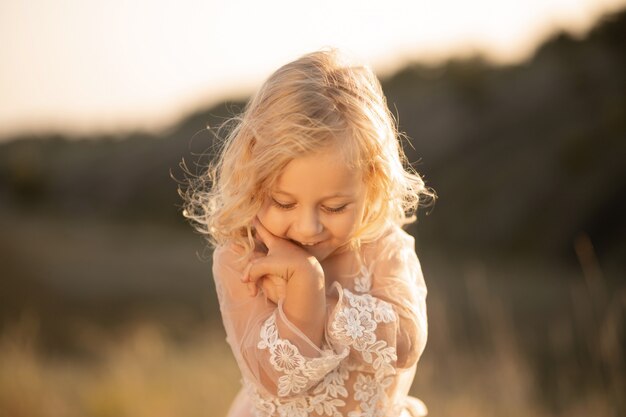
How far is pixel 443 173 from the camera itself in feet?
36.3

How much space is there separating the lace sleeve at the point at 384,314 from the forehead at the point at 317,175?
12.9 inches

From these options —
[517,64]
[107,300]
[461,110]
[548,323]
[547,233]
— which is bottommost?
[107,300]

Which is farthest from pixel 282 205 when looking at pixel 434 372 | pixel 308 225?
pixel 434 372

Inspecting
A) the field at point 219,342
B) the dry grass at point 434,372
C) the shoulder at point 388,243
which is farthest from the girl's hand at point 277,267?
the dry grass at point 434,372

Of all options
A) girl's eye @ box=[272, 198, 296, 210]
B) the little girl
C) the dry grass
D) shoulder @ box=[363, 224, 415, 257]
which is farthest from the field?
girl's eye @ box=[272, 198, 296, 210]

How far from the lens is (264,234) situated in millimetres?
2125

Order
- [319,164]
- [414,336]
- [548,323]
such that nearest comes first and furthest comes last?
[319,164] → [414,336] → [548,323]

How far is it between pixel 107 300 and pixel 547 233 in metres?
6.85

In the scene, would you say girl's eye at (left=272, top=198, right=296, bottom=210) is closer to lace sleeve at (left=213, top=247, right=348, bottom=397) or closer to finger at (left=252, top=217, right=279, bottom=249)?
finger at (left=252, top=217, right=279, bottom=249)

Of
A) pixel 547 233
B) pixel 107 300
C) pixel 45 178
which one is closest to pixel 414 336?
pixel 547 233

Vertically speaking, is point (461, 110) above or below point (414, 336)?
below

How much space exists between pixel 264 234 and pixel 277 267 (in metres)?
0.13

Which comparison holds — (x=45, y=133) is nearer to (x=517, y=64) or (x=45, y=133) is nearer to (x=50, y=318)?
(x=50, y=318)

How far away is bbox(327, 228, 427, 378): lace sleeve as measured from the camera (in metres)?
2.05
